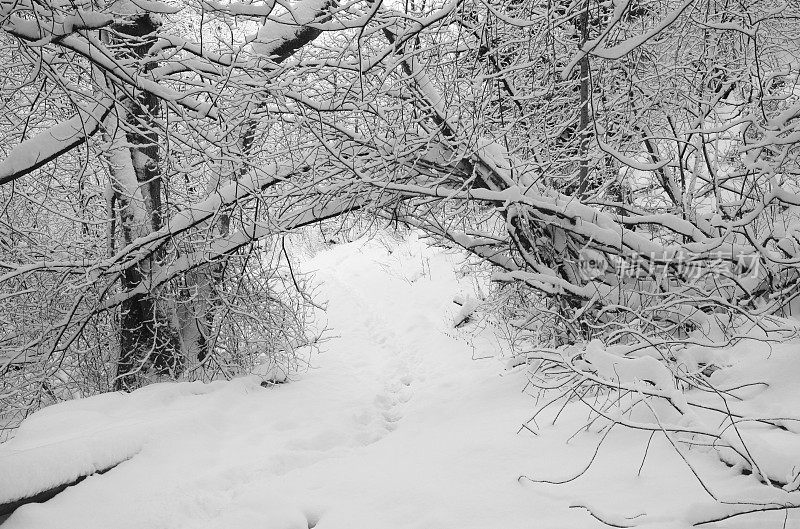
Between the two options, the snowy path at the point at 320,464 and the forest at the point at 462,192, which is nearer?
the snowy path at the point at 320,464

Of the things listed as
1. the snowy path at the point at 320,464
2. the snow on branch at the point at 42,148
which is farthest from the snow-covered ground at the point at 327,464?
the snow on branch at the point at 42,148

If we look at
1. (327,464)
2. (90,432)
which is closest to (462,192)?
(327,464)

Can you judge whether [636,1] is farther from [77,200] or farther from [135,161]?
[77,200]

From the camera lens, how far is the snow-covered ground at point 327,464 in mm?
2326

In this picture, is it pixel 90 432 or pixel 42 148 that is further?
pixel 42 148

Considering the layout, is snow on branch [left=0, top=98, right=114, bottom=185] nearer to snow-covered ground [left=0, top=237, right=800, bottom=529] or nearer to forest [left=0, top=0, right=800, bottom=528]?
forest [left=0, top=0, right=800, bottom=528]

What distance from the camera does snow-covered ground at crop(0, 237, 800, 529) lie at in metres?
2.33

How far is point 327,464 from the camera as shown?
372 centimetres

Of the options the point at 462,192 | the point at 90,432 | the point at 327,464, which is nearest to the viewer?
the point at 327,464

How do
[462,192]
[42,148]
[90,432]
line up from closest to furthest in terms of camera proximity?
[90,432] < [42,148] < [462,192]

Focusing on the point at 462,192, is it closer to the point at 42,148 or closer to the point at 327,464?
the point at 327,464

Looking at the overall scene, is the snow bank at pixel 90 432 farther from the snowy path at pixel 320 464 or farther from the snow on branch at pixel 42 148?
the snow on branch at pixel 42 148

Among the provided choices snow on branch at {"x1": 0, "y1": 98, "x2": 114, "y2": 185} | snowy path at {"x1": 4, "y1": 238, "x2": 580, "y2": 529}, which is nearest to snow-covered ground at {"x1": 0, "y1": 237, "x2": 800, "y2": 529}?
snowy path at {"x1": 4, "y1": 238, "x2": 580, "y2": 529}

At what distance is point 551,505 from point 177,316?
5826mm
